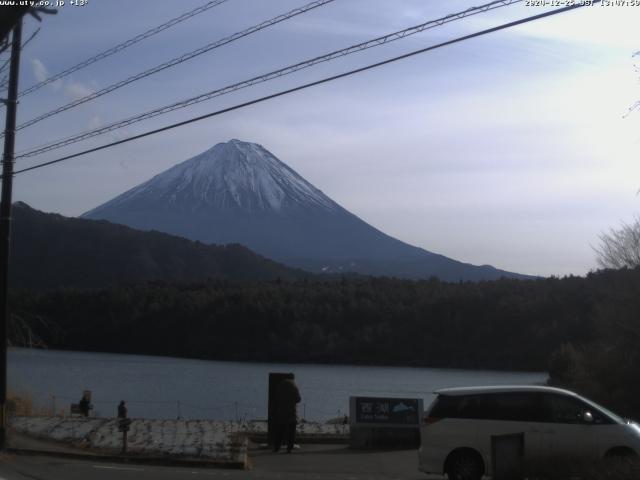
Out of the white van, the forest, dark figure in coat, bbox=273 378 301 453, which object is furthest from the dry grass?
the forest

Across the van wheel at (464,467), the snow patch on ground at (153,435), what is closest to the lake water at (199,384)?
the snow patch on ground at (153,435)

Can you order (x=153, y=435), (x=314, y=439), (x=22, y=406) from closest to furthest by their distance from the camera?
(x=314, y=439) → (x=153, y=435) → (x=22, y=406)

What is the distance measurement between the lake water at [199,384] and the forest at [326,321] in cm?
442

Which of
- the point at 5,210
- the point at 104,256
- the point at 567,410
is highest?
the point at 104,256

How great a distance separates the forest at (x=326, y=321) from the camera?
80312 mm

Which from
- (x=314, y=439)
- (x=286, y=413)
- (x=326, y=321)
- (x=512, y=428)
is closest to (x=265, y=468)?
(x=286, y=413)

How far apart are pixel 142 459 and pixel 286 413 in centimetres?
298

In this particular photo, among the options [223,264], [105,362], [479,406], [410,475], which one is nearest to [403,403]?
[410,475]

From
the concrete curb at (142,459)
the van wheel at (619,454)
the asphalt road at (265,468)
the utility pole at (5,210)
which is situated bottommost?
the asphalt road at (265,468)

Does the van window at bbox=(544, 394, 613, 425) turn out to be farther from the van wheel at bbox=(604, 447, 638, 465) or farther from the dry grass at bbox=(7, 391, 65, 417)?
the dry grass at bbox=(7, 391, 65, 417)

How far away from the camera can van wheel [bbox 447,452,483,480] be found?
1371 centimetres

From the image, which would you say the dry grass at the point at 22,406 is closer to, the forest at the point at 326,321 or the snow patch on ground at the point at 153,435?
the snow patch on ground at the point at 153,435

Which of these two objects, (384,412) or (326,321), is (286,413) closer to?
(384,412)

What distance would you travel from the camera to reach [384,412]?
19.6 meters
